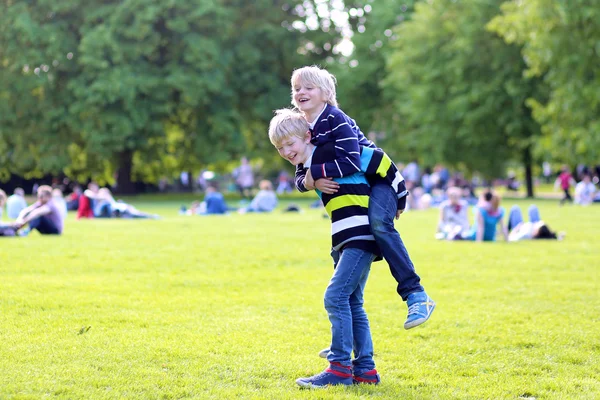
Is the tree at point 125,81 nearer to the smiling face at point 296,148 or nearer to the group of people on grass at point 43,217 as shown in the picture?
the group of people on grass at point 43,217

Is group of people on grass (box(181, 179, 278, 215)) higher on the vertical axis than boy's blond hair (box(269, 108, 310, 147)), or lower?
lower

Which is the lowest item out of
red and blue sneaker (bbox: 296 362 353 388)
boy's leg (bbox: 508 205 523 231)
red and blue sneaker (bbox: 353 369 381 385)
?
boy's leg (bbox: 508 205 523 231)

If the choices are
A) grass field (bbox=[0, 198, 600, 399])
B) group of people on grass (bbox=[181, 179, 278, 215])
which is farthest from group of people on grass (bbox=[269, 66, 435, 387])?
group of people on grass (bbox=[181, 179, 278, 215])

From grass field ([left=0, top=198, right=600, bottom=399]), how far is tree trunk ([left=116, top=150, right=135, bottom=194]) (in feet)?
102

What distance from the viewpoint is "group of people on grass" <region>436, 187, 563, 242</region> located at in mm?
16906

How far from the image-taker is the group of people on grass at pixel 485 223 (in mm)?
16906

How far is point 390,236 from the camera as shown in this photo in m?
5.59

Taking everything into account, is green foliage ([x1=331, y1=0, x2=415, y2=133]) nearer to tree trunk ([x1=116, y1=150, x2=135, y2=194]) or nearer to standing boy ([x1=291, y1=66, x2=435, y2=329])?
tree trunk ([x1=116, y1=150, x2=135, y2=194])

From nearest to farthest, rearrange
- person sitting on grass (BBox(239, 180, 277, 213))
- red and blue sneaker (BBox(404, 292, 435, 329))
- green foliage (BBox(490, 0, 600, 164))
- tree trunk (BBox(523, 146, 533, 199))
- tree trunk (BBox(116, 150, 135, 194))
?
1. red and blue sneaker (BBox(404, 292, 435, 329))
2. person sitting on grass (BBox(239, 180, 277, 213))
3. green foliage (BBox(490, 0, 600, 164))
4. tree trunk (BBox(116, 150, 135, 194))
5. tree trunk (BBox(523, 146, 533, 199))

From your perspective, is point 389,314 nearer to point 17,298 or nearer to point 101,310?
point 101,310

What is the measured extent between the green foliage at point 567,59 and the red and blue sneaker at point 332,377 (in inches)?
1116

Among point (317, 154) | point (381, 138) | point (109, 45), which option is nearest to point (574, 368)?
point (317, 154)

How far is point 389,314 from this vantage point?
27.9ft

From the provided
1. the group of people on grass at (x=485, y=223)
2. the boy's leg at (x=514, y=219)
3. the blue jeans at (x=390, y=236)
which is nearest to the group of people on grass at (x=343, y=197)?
the blue jeans at (x=390, y=236)
